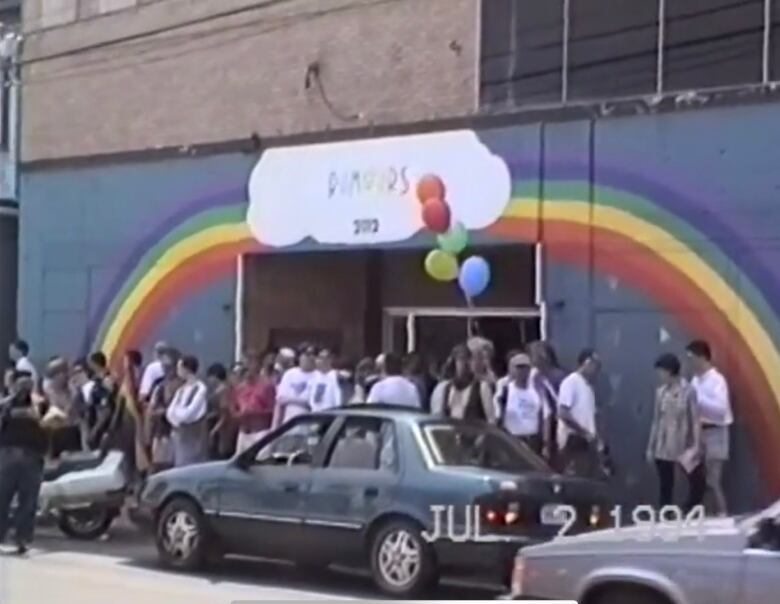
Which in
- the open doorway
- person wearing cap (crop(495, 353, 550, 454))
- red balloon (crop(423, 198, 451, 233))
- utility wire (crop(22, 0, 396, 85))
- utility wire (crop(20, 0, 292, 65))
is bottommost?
person wearing cap (crop(495, 353, 550, 454))

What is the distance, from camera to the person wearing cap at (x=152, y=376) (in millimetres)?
20422

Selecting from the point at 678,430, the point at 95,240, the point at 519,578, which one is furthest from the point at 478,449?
the point at 95,240

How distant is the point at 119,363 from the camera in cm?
2403

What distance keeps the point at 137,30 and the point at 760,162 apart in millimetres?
10550

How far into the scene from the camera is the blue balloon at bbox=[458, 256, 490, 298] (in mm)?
18500

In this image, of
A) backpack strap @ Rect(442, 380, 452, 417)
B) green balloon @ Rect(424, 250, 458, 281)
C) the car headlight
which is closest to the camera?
the car headlight

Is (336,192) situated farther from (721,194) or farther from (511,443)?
(511,443)

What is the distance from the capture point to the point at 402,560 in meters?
13.6

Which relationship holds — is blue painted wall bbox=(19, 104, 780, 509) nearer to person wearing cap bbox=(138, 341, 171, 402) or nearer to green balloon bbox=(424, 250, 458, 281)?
green balloon bbox=(424, 250, 458, 281)

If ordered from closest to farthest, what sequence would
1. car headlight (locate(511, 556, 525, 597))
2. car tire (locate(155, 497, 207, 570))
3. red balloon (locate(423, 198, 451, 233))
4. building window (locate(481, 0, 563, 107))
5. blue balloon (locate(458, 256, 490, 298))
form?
1. car headlight (locate(511, 556, 525, 597))
2. car tire (locate(155, 497, 207, 570))
3. blue balloon (locate(458, 256, 490, 298))
4. red balloon (locate(423, 198, 451, 233))
5. building window (locate(481, 0, 563, 107))

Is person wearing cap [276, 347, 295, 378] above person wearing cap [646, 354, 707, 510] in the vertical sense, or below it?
above

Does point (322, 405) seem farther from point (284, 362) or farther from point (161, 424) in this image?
point (161, 424)

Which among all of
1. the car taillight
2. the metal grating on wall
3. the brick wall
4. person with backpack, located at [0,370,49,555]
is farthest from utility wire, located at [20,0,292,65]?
the car taillight

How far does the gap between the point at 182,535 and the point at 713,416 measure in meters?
4.80
